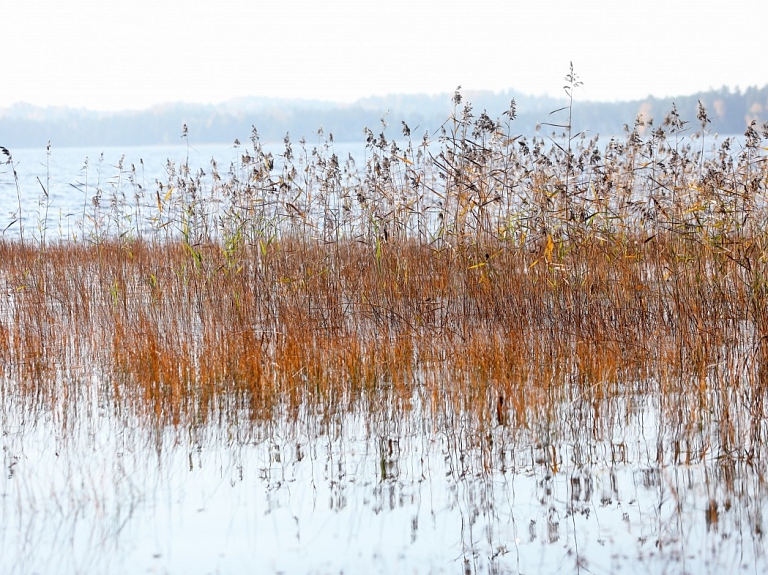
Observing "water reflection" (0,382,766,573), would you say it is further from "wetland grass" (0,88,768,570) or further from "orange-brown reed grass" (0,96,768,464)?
"orange-brown reed grass" (0,96,768,464)

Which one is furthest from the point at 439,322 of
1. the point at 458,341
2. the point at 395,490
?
the point at 395,490

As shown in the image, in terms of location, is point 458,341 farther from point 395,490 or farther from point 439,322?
point 395,490

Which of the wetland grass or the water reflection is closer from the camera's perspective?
the water reflection

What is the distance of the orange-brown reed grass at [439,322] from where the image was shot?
3.47 metres

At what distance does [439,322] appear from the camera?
492 centimetres

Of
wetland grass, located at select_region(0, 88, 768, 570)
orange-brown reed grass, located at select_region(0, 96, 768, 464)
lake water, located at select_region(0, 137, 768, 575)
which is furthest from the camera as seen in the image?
orange-brown reed grass, located at select_region(0, 96, 768, 464)

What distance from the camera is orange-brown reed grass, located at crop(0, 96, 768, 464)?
11.4 feet

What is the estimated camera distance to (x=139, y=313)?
499cm

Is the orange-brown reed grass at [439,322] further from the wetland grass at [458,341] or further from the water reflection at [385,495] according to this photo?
the water reflection at [385,495]

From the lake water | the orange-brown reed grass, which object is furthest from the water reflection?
the orange-brown reed grass

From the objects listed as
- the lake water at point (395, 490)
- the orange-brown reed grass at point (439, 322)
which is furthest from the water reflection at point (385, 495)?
the orange-brown reed grass at point (439, 322)

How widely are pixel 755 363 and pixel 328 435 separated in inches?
86.3

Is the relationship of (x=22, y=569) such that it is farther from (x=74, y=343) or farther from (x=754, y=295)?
(x=754, y=295)

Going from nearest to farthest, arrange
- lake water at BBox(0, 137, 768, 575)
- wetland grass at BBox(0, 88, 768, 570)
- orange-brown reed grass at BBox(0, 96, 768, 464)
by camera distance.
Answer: lake water at BBox(0, 137, 768, 575), wetland grass at BBox(0, 88, 768, 570), orange-brown reed grass at BBox(0, 96, 768, 464)
